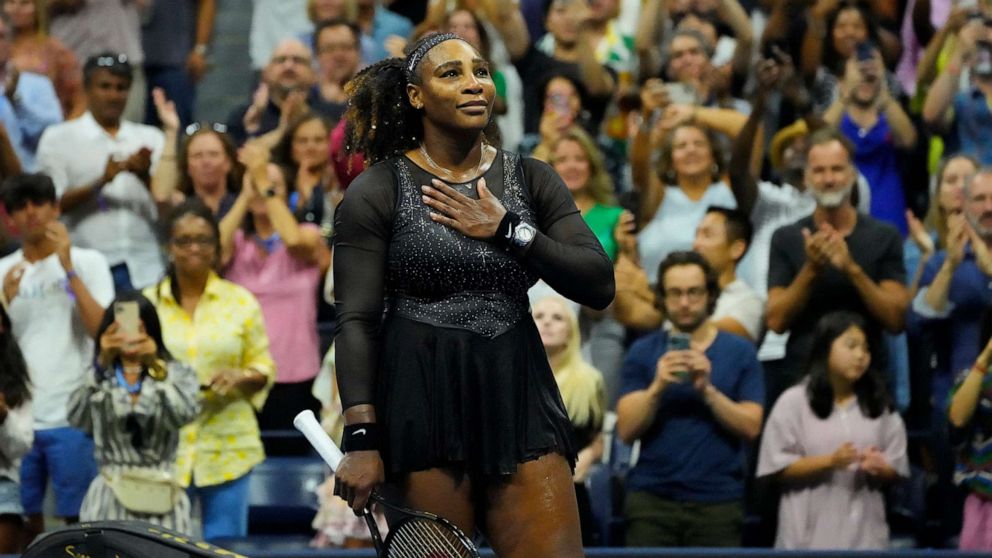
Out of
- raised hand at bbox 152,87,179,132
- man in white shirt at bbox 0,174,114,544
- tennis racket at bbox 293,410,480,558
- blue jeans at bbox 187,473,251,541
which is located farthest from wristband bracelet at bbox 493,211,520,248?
raised hand at bbox 152,87,179,132

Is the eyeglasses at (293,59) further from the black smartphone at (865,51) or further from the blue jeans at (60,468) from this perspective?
the black smartphone at (865,51)

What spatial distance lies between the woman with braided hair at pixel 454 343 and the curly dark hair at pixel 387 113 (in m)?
0.11

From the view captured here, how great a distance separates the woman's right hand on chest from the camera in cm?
361

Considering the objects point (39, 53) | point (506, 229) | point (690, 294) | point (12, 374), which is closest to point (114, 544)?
point (506, 229)

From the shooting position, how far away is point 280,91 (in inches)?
327

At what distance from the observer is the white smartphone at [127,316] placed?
610 centimetres

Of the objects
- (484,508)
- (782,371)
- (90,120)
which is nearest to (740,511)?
(782,371)

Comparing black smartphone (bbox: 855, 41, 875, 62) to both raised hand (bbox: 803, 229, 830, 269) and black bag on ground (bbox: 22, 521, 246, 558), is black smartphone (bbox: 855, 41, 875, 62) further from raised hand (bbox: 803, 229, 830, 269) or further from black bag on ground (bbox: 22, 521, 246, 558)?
black bag on ground (bbox: 22, 521, 246, 558)

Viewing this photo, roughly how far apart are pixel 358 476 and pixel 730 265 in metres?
3.66

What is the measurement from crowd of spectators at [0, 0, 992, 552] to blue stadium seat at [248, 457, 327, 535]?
0.95ft

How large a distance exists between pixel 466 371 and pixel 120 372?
277 cm

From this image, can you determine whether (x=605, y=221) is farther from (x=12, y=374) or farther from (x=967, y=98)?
(x=12, y=374)

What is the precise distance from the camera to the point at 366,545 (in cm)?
633

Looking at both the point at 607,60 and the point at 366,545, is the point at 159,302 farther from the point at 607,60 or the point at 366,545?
the point at 607,60
